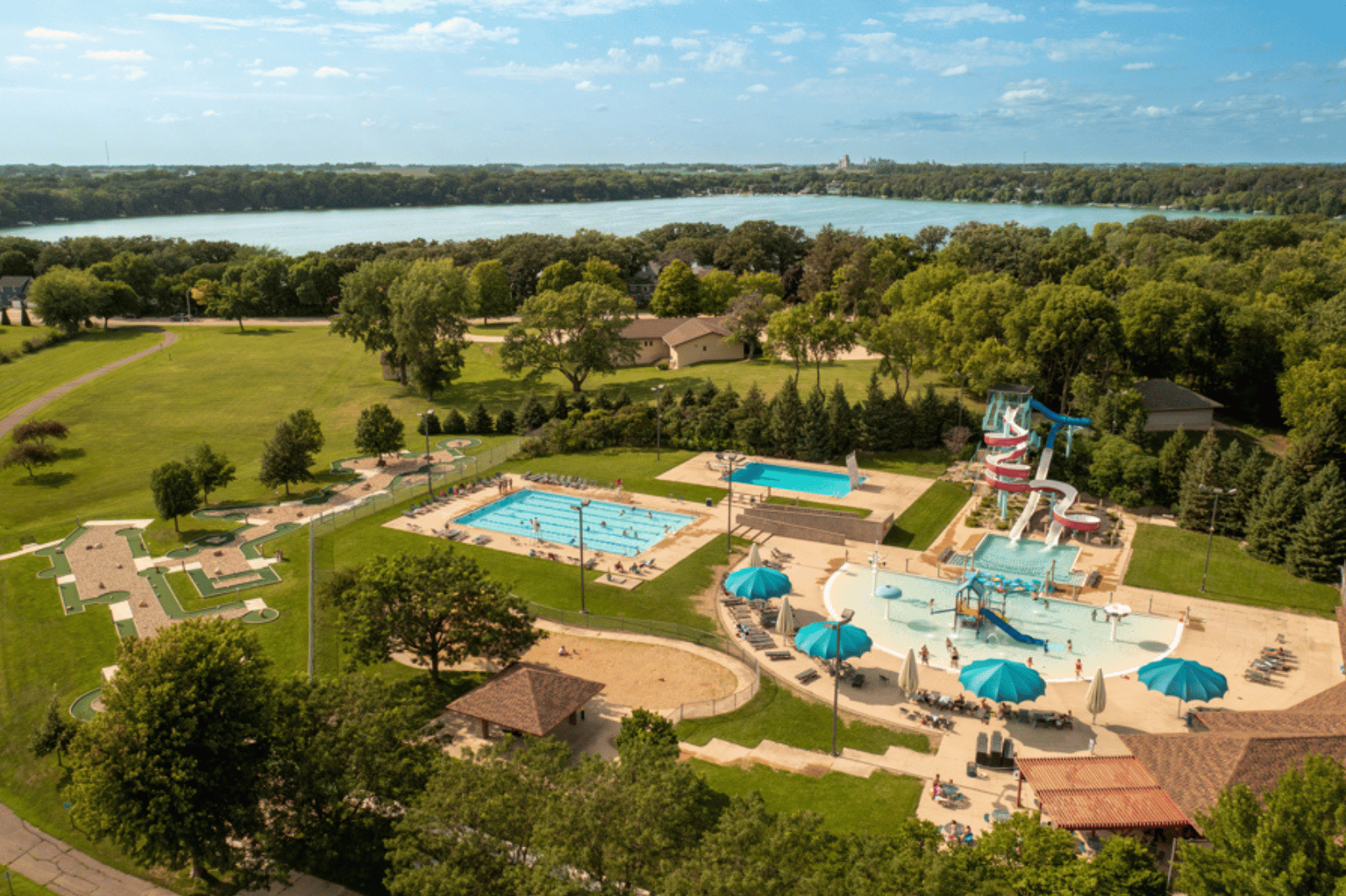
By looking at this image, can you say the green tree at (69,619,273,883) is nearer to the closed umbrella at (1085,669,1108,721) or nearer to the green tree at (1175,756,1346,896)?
the green tree at (1175,756,1346,896)

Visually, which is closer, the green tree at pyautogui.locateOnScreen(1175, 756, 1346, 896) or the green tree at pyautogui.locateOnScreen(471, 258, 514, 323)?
the green tree at pyautogui.locateOnScreen(1175, 756, 1346, 896)

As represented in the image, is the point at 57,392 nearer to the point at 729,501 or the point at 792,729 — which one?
the point at 729,501

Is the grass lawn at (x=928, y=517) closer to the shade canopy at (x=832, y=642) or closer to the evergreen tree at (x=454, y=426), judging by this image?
the shade canopy at (x=832, y=642)

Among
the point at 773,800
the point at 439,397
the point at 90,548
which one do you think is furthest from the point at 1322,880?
the point at 439,397

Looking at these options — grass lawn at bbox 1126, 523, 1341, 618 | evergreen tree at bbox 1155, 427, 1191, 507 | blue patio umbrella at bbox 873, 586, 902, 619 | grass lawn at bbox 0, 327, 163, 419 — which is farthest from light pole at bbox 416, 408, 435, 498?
evergreen tree at bbox 1155, 427, 1191, 507

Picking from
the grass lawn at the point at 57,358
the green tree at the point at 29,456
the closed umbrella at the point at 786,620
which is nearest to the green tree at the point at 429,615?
the closed umbrella at the point at 786,620

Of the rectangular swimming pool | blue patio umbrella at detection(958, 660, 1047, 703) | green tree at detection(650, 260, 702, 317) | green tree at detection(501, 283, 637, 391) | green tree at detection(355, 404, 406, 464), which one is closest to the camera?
blue patio umbrella at detection(958, 660, 1047, 703)

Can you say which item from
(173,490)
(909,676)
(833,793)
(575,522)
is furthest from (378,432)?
(833,793)
